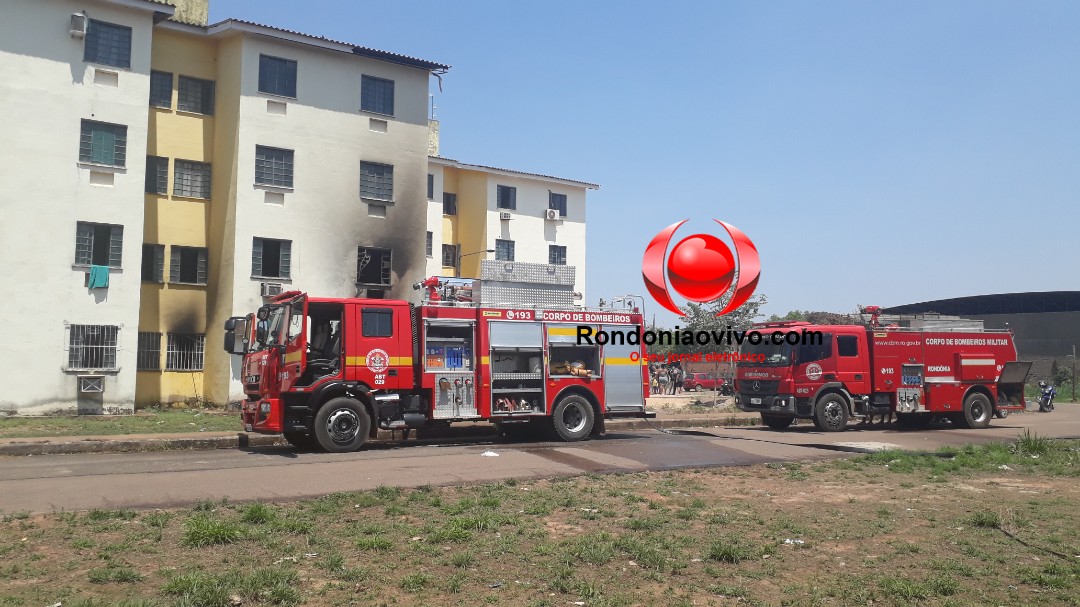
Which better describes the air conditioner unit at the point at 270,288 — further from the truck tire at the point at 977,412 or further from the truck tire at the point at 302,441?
the truck tire at the point at 977,412

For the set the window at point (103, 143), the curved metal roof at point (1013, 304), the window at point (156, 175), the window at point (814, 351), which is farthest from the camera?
the curved metal roof at point (1013, 304)

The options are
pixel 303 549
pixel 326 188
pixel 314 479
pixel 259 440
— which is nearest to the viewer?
pixel 303 549

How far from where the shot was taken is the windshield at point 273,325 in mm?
15325

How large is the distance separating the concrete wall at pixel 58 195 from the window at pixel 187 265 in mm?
1713

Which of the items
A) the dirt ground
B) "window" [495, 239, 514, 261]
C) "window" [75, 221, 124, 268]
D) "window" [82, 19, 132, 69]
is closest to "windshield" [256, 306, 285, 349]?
the dirt ground

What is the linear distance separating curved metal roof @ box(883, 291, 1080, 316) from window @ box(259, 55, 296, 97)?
3903cm

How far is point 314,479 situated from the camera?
11.2 m

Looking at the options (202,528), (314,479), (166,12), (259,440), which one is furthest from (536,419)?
(166,12)

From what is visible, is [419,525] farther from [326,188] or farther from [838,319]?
[326,188]

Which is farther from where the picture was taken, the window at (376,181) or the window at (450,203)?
the window at (450,203)

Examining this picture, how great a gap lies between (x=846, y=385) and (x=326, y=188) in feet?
55.2

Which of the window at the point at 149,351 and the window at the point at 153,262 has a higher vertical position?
the window at the point at 153,262

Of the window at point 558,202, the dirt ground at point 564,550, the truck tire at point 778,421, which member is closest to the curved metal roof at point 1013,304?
the window at point 558,202

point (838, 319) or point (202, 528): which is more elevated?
point (838, 319)
